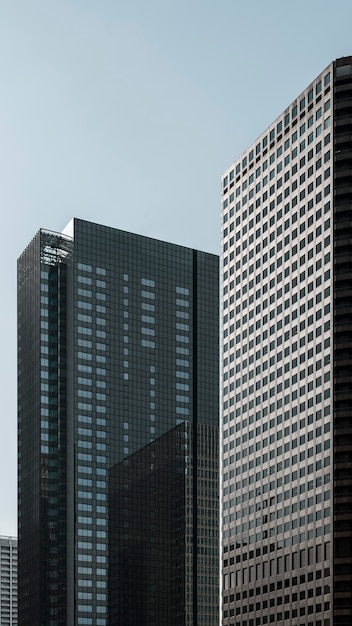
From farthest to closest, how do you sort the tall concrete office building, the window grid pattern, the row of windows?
the row of windows
the window grid pattern
the tall concrete office building

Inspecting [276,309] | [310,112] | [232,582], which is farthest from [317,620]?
[310,112]

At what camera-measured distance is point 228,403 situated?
186875mm

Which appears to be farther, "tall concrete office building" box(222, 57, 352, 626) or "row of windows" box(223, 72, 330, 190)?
"row of windows" box(223, 72, 330, 190)

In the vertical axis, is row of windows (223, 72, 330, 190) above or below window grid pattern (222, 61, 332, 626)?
above

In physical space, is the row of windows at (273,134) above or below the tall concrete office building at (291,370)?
above

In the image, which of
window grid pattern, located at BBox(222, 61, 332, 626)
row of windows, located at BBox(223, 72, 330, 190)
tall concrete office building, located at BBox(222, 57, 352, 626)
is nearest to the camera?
tall concrete office building, located at BBox(222, 57, 352, 626)

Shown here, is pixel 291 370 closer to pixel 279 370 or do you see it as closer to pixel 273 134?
pixel 279 370

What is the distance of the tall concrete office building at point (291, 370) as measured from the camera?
148 metres

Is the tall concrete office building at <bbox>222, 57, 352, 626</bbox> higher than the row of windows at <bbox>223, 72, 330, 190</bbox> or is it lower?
lower

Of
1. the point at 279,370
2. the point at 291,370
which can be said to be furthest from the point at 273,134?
the point at 291,370

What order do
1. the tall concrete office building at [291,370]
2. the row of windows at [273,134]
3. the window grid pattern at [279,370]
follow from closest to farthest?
1. the tall concrete office building at [291,370]
2. the window grid pattern at [279,370]
3. the row of windows at [273,134]

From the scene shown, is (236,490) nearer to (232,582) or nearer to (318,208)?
(232,582)

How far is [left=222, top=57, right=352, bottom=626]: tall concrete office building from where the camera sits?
148 m

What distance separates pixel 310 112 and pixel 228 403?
53083mm
